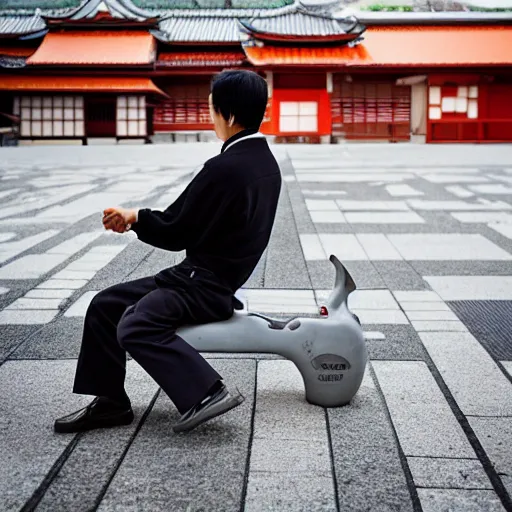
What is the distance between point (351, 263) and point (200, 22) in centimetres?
2372

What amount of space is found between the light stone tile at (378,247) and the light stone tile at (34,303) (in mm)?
2343

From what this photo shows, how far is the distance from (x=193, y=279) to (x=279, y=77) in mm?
22586

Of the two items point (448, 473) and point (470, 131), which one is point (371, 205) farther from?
point (470, 131)

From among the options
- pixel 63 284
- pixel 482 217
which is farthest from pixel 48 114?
pixel 63 284

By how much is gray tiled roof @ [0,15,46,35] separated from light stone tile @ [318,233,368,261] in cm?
2392

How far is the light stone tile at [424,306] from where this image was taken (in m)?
3.93

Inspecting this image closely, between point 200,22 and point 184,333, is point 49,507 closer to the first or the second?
point 184,333

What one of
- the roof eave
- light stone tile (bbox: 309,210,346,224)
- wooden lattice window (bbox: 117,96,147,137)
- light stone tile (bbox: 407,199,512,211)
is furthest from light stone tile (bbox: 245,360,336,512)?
the roof eave

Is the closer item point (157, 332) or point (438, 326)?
point (157, 332)

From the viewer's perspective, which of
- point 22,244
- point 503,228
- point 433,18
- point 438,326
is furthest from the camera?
point 433,18

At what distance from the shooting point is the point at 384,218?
288 inches

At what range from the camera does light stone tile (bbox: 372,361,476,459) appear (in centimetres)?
226

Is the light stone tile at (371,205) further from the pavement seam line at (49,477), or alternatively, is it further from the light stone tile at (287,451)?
the pavement seam line at (49,477)

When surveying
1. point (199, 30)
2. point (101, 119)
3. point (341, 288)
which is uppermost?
point (199, 30)
